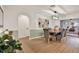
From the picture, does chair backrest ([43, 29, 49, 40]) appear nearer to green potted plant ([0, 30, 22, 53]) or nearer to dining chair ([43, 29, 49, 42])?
dining chair ([43, 29, 49, 42])

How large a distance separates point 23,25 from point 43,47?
533 mm

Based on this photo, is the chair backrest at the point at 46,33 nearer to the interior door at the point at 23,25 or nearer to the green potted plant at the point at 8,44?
the interior door at the point at 23,25

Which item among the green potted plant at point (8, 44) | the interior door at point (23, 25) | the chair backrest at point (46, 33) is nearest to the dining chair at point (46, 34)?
the chair backrest at point (46, 33)

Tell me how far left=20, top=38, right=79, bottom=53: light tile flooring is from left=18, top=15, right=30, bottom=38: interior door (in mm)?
107

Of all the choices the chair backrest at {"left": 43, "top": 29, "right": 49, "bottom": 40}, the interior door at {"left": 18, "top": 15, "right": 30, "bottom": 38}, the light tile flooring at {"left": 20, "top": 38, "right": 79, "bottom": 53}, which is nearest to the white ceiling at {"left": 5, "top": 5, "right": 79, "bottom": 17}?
the interior door at {"left": 18, "top": 15, "right": 30, "bottom": 38}

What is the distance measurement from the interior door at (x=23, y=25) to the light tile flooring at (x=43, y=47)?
4.2 inches

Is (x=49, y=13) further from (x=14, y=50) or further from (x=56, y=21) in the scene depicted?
(x=14, y=50)

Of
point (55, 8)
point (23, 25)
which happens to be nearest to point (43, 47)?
point (23, 25)

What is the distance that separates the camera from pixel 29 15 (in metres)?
2.02

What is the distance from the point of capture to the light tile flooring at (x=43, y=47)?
78.9 inches

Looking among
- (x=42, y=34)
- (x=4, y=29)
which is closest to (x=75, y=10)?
(x=42, y=34)

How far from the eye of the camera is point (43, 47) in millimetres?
2021

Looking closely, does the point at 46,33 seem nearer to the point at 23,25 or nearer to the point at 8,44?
the point at 23,25
